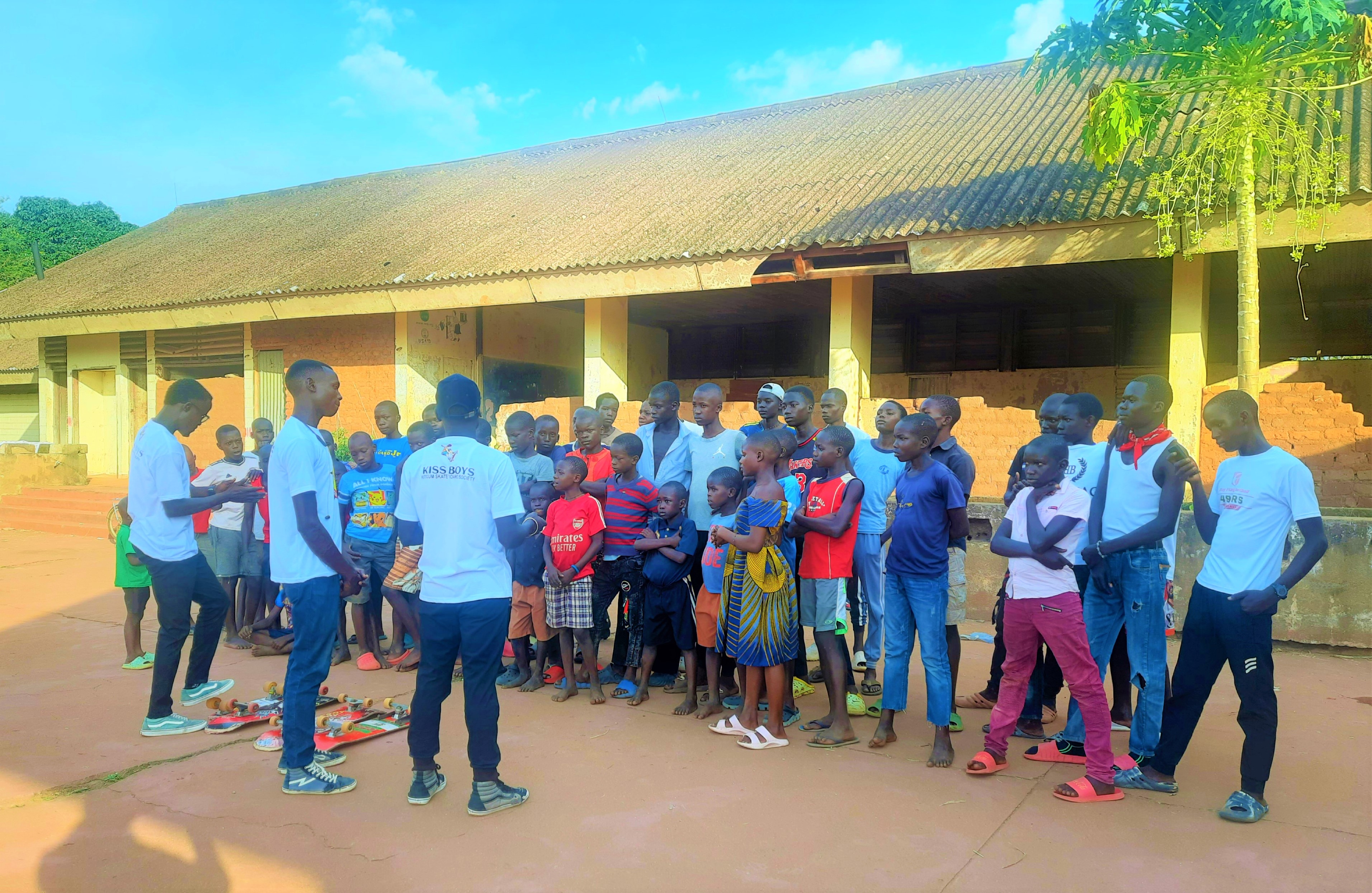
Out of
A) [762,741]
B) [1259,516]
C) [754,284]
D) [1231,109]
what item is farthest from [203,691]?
[1231,109]

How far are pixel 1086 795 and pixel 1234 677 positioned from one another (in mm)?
779

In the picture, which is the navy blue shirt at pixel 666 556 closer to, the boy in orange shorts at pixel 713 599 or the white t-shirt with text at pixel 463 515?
the boy in orange shorts at pixel 713 599

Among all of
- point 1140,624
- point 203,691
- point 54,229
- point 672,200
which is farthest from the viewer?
point 54,229

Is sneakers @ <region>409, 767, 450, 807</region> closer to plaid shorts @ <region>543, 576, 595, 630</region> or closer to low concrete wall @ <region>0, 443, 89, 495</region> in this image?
plaid shorts @ <region>543, 576, 595, 630</region>

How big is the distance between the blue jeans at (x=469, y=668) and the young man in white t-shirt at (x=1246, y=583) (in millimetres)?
2820

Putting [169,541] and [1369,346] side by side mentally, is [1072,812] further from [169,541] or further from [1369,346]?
[1369,346]

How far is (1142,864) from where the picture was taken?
10.4 feet

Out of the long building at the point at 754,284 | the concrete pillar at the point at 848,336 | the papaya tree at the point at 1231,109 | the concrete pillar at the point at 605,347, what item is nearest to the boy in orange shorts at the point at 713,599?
the long building at the point at 754,284

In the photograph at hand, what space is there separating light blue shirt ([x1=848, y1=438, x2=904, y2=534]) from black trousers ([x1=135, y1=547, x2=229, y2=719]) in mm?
3497

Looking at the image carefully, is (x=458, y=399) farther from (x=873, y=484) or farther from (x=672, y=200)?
(x=672, y=200)

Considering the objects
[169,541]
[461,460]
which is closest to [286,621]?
[169,541]

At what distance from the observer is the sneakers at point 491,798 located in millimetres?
3561

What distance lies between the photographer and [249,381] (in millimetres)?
15211

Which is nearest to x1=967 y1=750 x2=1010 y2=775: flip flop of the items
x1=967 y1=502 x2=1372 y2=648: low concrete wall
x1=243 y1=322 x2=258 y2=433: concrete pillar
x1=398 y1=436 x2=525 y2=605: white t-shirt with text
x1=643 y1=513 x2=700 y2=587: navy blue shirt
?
x1=643 y1=513 x2=700 y2=587: navy blue shirt
